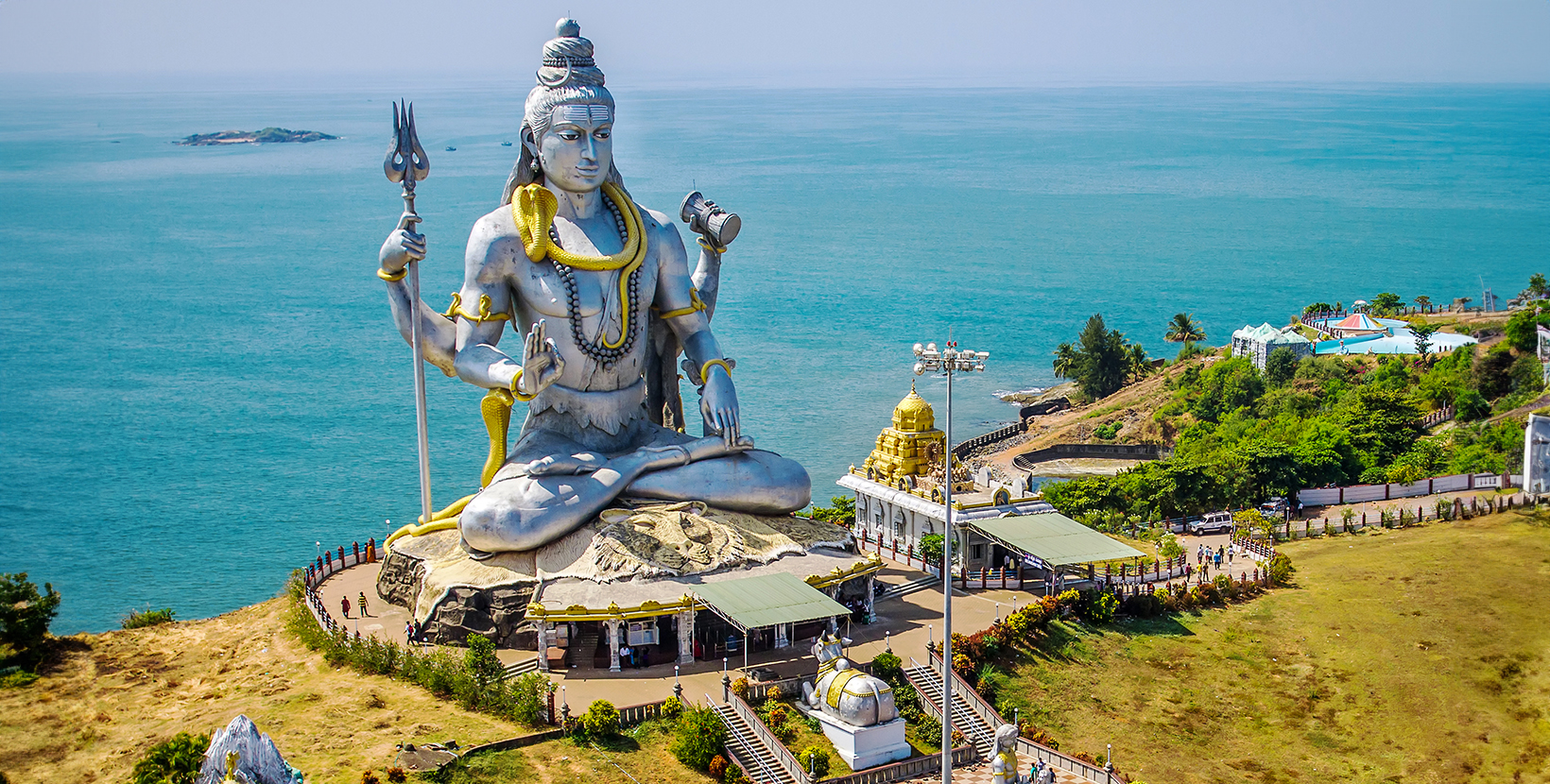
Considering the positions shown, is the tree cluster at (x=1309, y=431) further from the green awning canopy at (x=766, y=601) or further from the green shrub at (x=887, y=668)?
the green awning canopy at (x=766, y=601)

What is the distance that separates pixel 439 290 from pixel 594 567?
64662 mm

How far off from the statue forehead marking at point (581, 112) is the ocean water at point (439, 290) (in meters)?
21.8

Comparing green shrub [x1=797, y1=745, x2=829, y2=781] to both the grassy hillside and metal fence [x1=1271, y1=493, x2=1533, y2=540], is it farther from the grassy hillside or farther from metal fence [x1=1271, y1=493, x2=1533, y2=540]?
metal fence [x1=1271, y1=493, x2=1533, y2=540]

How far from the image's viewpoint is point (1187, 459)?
44.8 m

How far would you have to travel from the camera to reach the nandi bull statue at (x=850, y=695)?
25938 mm

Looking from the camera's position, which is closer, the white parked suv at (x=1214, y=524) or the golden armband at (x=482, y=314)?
the golden armband at (x=482, y=314)

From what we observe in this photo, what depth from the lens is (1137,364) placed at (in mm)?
72188

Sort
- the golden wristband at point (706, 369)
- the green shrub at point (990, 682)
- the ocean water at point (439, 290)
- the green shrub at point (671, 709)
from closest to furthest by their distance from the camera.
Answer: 1. the green shrub at point (671, 709)
2. the green shrub at point (990, 682)
3. the golden wristband at point (706, 369)
4. the ocean water at point (439, 290)

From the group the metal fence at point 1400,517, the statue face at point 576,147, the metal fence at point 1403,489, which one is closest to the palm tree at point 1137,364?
the metal fence at point 1403,489

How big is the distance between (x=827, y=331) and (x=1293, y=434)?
1514 inches

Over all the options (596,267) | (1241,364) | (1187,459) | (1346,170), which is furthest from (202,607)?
(1346,170)

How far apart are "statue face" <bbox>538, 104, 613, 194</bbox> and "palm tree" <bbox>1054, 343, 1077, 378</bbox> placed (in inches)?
1739

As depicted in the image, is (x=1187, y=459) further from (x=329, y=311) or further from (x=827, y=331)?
(x=329, y=311)

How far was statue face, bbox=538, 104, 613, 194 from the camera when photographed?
3053 centimetres
